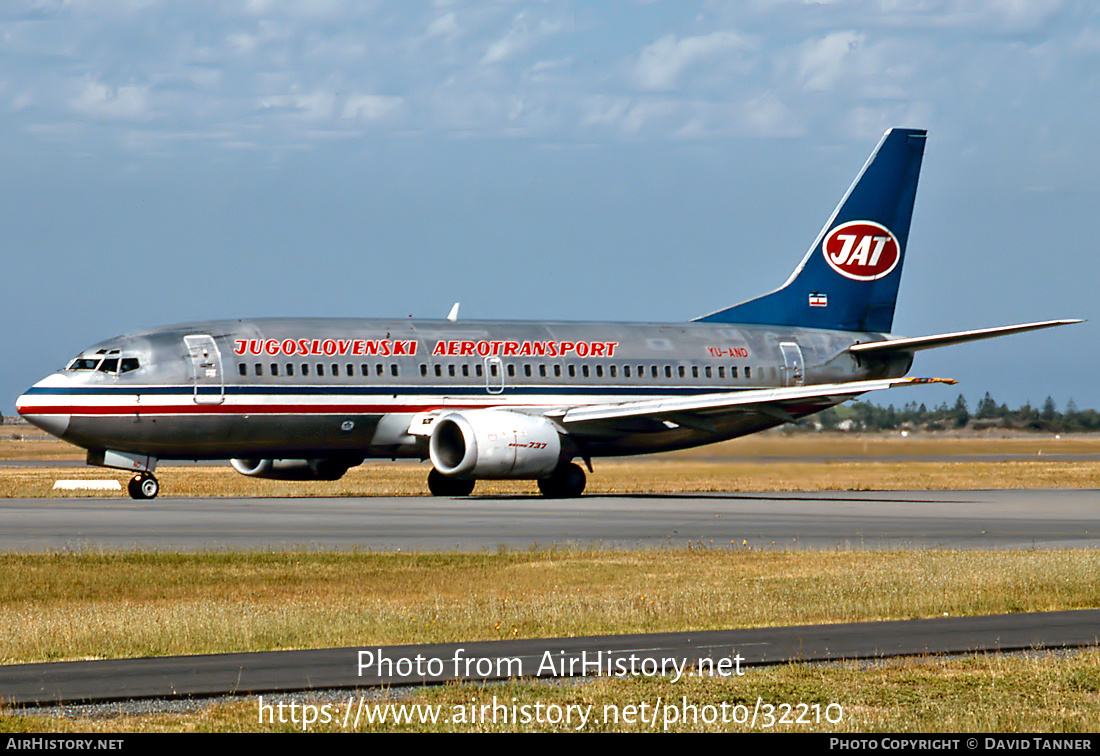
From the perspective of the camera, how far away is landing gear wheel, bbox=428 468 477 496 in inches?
1740

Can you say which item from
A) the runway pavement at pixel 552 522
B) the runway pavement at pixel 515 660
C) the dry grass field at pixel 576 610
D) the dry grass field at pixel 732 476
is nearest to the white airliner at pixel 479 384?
the runway pavement at pixel 552 522

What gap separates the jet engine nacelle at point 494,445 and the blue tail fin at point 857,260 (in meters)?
10.4

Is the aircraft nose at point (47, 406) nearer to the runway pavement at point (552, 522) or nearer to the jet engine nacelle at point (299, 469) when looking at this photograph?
the runway pavement at point (552, 522)

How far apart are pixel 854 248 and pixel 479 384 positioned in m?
14.1

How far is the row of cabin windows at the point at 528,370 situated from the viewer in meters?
40.7

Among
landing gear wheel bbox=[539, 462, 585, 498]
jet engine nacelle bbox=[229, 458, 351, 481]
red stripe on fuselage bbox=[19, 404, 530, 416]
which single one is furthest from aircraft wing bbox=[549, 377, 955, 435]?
jet engine nacelle bbox=[229, 458, 351, 481]

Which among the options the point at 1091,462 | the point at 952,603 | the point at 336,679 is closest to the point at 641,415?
the point at 952,603

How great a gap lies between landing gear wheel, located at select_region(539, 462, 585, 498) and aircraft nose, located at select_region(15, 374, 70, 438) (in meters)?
12.4

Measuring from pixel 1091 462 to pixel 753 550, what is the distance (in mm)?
49471

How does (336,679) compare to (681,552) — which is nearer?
(336,679)

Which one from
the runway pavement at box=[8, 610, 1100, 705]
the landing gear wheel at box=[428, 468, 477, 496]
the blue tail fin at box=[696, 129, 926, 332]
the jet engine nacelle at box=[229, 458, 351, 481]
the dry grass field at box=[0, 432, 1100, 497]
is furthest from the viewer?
the blue tail fin at box=[696, 129, 926, 332]

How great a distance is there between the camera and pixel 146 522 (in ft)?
102

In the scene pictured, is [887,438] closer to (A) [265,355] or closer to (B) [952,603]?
(A) [265,355]

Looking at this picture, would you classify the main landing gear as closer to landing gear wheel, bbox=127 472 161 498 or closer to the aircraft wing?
the aircraft wing
